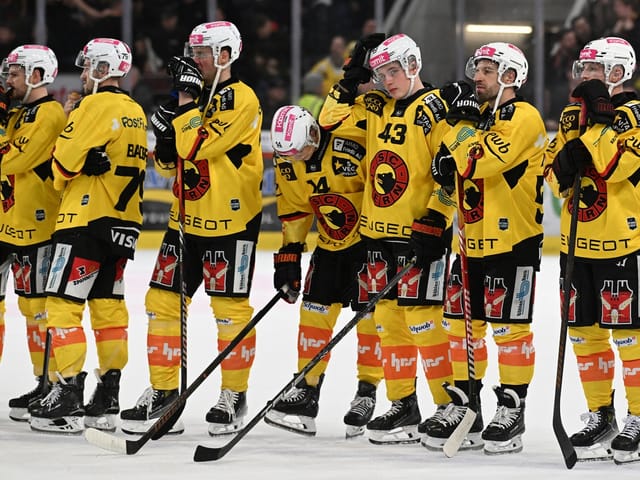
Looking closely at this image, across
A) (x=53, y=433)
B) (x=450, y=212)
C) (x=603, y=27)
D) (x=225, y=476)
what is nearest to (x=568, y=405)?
(x=450, y=212)

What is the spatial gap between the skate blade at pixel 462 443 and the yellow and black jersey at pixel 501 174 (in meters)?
0.63

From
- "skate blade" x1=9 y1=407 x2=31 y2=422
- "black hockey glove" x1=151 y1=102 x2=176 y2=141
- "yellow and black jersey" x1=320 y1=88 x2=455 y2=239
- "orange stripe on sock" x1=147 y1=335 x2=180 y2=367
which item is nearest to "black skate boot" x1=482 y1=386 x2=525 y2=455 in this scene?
"yellow and black jersey" x1=320 y1=88 x2=455 y2=239

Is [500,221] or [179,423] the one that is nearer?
[500,221]

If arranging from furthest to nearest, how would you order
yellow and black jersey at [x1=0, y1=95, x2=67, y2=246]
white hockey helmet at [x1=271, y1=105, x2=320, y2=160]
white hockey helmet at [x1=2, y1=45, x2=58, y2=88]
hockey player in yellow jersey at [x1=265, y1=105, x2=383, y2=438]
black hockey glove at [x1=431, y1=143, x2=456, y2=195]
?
white hockey helmet at [x1=2, y1=45, x2=58, y2=88]
yellow and black jersey at [x1=0, y1=95, x2=67, y2=246]
hockey player in yellow jersey at [x1=265, y1=105, x2=383, y2=438]
white hockey helmet at [x1=271, y1=105, x2=320, y2=160]
black hockey glove at [x1=431, y1=143, x2=456, y2=195]

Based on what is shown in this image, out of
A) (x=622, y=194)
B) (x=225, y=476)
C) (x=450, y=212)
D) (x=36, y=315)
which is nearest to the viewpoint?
(x=225, y=476)

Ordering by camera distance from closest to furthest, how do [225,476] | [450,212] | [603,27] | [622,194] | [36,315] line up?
[225,476], [622,194], [450,212], [36,315], [603,27]

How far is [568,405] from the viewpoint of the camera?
4910mm

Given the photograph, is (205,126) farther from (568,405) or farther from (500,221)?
(568,405)

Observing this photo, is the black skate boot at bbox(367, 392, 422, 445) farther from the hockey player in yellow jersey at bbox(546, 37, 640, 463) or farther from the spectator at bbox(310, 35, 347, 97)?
the spectator at bbox(310, 35, 347, 97)

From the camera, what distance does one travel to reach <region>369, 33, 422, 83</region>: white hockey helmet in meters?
4.39

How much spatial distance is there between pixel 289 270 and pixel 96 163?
80cm

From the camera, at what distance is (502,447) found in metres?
4.20

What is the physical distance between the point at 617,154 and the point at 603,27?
23.0ft

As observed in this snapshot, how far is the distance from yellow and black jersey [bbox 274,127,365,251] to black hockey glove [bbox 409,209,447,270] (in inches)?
14.1
